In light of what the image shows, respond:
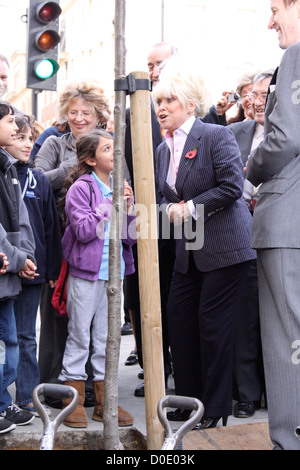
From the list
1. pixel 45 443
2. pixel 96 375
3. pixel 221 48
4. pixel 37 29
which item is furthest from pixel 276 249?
pixel 221 48

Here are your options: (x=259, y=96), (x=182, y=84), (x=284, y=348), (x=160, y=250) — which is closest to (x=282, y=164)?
(x=284, y=348)

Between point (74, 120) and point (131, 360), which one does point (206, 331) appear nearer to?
point (74, 120)

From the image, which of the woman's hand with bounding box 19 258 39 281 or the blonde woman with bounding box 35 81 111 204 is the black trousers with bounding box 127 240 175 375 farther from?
the woman's hand with bounding box 19 258 39 281

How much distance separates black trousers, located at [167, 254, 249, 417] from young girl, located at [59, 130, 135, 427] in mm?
387

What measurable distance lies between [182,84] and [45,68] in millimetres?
3955

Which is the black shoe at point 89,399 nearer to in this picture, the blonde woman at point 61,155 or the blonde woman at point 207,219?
the blonde woman at point 61,155

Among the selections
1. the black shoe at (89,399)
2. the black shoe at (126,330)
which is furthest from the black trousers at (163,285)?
the black shoe at (126,330)

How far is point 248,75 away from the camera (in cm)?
536

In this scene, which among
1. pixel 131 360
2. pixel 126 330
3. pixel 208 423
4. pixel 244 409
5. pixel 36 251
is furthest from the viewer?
pixel 126 330

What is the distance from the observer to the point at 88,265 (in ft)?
14.3

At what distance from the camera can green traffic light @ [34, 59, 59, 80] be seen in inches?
311

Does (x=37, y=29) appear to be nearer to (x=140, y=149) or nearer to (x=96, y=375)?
(x=96, y=375)

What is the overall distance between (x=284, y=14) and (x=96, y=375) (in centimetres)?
216

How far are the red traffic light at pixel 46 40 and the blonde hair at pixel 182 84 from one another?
3.84 m
